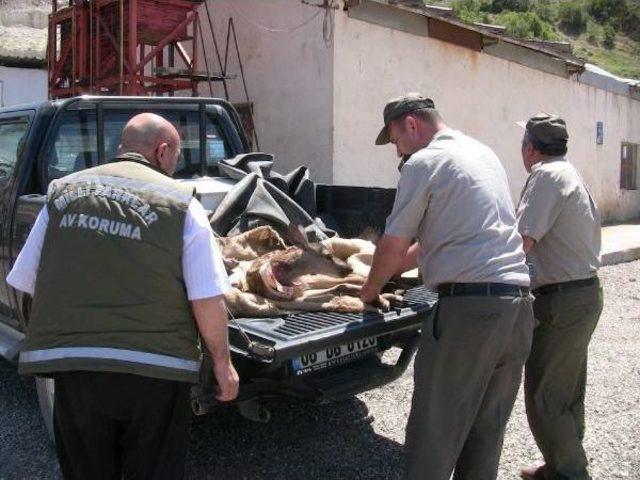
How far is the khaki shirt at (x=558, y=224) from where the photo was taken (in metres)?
3.36

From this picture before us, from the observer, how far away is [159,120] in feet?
8.46

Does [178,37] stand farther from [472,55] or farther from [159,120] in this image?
[159,120]

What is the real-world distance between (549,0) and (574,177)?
61.6 m

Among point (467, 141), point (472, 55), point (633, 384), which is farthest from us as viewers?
point (472, 55)

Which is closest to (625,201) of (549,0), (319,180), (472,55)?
(472,55)

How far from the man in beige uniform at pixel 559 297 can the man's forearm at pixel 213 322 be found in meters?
1.61

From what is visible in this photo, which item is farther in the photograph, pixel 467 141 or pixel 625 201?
pixel 625 201

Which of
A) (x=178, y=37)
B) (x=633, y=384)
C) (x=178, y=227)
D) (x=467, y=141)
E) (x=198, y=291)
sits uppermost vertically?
(x=178, y=37)

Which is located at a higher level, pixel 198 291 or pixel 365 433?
pixel 198 291

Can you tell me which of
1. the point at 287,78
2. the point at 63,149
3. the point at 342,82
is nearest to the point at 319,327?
the point at 63,149

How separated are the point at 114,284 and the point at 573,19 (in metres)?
54.2

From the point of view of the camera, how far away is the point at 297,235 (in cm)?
406

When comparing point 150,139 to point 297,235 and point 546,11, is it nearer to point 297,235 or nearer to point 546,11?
point 297,235

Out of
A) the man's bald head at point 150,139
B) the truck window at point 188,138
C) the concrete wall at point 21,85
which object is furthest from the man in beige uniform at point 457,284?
the concrete wall at point 21,85
